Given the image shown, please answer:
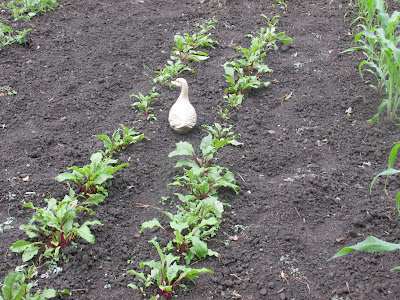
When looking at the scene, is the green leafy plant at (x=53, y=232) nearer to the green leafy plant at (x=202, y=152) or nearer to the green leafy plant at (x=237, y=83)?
the green leafy plant at (x=202, y=152)

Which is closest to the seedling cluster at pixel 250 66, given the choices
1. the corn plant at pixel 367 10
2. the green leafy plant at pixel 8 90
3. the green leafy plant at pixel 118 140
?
Answer: the corn plant at pixel 367 10

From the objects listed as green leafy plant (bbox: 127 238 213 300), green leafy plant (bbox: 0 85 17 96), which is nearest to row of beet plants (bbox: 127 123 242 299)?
green leafy plant (bbox: 127 238 213 300)

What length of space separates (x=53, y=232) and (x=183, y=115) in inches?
56.8

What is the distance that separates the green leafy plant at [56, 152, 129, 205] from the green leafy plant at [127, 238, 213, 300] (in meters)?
0.73

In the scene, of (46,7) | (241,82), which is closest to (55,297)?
(241,82)

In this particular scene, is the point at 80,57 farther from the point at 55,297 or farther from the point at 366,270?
the point at 366,270

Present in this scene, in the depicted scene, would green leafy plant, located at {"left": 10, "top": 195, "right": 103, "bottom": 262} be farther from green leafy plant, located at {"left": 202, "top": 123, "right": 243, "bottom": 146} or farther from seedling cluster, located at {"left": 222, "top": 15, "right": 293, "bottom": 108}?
seedling cluster, located at {"left": 222, "top": 15, "right": 293, "bottom": 108}

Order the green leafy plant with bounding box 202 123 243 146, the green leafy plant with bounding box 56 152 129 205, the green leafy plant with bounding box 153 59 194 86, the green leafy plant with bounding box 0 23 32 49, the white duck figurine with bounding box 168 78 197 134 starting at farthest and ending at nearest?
1. the green leafy plant with bounding box 0 23 32 49
2. the green leafy plant with bounding box 153 59 194 86
3. the white duck figurine with bounding box 168 78 197 134
4. the green leafy plant with bounding box 202 123 243 146
5. the green leafy plant with bounding box 56 152 129 205

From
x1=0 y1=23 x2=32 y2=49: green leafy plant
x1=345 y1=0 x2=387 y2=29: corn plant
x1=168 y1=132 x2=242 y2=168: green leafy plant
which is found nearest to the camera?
x1=168 y1=132 x2=242 y2=168: green leafy plant

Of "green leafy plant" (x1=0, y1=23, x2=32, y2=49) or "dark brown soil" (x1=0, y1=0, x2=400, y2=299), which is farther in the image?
"green leafy plant" (x1=0, y1=23, x2=32, y2=49)

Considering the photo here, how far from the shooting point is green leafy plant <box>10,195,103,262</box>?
2.49m

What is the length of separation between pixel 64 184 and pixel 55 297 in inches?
38.2

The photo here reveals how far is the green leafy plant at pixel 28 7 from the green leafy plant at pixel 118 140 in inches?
110

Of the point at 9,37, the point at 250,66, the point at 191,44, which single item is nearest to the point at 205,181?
the point at 250,66
